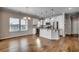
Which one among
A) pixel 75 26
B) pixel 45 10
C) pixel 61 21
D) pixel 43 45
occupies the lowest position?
pixel 43 45

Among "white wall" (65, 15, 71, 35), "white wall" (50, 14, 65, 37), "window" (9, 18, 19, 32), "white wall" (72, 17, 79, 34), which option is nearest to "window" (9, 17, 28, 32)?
"window" (9, 18, 19, 32)

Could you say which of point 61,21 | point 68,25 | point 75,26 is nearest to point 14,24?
point 61,21

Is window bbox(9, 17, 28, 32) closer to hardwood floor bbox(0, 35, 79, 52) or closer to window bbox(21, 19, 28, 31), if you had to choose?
window bbox(21, 19, 28, 31)

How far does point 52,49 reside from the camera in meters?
2.54

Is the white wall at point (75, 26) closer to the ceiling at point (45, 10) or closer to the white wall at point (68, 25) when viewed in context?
the white wall at point (68, 25)

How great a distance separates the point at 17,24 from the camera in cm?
270

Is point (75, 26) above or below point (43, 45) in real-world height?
above

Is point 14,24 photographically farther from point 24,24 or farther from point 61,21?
point 61,21

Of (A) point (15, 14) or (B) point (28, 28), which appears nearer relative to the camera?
(A) point (15, 14)

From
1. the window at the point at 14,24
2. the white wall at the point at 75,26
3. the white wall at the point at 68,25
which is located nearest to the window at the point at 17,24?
the window at the point at 14,24

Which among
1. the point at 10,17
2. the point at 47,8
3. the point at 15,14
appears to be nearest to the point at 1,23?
the point at 10,17

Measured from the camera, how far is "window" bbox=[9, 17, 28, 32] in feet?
8.54
